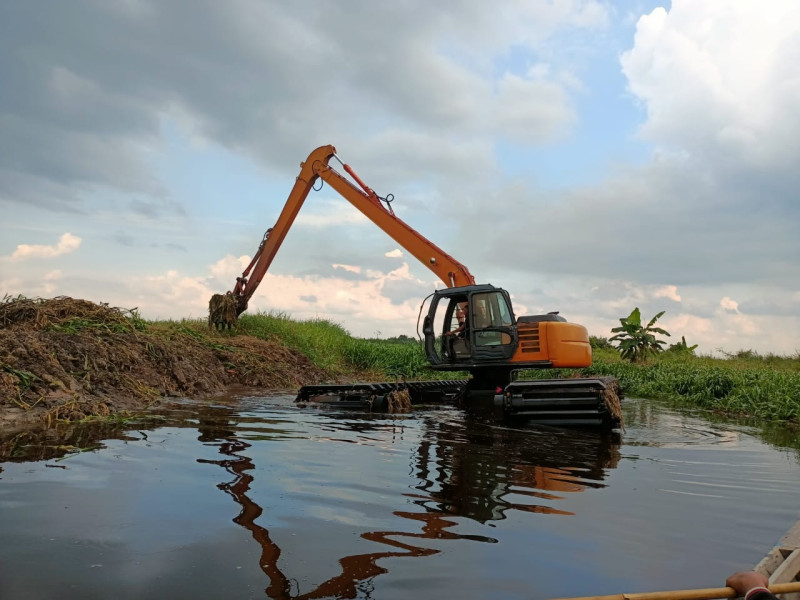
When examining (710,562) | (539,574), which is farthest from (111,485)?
(710,562)

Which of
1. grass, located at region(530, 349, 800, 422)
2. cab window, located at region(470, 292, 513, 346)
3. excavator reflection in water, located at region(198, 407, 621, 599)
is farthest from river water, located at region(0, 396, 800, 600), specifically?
grass, located at region(530, 349, 800, 422)

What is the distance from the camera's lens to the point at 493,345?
11344 mm

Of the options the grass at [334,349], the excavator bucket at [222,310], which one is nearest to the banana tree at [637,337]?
the grass at [334,349]

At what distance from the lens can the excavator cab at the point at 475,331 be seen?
11312 mm

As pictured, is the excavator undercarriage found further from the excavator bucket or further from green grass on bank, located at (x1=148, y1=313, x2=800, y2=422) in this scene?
the excavator bucket

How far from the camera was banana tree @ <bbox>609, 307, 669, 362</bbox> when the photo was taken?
27.2 m

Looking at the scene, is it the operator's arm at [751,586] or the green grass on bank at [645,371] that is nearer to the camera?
the operator's arm at [751,586]

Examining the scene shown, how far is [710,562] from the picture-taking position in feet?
12.0

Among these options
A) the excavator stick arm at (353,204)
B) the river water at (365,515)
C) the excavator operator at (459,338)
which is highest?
the excavator stick arm at (353,204)

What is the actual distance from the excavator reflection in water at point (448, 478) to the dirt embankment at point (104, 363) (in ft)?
6.21


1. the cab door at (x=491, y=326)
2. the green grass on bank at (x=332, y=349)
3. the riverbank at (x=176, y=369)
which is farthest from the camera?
the green grass on bank at (x=332, y=349)

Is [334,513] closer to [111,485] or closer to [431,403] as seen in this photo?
[111,485]

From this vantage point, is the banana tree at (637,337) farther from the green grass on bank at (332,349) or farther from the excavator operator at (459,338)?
the excavator operator at (459,338)

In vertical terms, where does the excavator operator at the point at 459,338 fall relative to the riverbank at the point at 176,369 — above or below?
above
